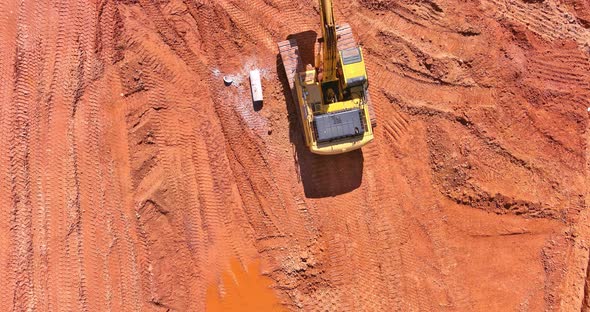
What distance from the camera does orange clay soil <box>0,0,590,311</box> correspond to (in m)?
11.0

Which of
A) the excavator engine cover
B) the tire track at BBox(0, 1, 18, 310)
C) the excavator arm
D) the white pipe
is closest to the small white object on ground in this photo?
the white pipe

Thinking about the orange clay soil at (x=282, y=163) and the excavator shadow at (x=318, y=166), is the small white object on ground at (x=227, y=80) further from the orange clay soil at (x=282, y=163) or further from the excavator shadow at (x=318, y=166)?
the excavator shadow at (x=318, y=166)

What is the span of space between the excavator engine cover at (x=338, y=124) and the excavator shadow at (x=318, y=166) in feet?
4.36

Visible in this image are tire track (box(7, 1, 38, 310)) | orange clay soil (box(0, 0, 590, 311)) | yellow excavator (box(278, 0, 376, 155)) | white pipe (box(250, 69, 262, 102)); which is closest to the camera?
yellow excavator (box(278, 0, 376, 155))

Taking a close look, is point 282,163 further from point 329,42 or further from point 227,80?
point 329,42

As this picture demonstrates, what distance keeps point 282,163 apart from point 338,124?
2.07 metres

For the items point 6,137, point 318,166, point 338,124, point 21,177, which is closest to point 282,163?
point 318,166

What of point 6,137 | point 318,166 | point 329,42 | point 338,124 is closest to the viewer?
point 329,42

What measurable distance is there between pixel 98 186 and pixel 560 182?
39.7 ft

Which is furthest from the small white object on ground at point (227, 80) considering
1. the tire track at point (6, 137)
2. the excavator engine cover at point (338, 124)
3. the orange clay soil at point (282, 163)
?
the tire track at point (6, 137)

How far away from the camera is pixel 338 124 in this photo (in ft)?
34.6

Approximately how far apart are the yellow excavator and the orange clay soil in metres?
1.01

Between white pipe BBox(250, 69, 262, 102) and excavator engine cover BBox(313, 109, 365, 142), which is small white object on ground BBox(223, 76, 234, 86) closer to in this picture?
white pipe BBox(250, 69, 262, 102)

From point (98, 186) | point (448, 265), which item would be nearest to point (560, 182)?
point (448, 265)
